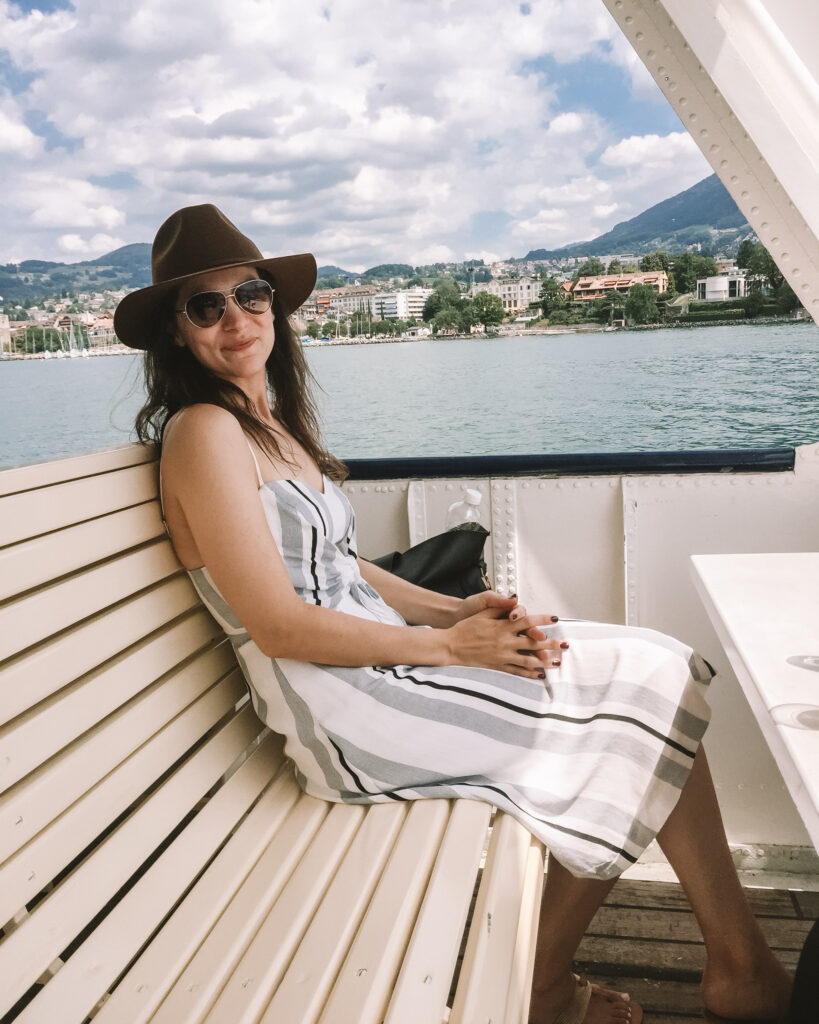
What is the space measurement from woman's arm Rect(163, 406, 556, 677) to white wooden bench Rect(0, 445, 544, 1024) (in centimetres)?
12

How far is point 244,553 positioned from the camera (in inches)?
52.4

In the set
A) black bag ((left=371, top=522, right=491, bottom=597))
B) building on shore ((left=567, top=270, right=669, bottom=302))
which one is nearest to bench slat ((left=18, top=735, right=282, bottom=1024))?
black bag ((left=371, top=522, right=491, bottom=597))

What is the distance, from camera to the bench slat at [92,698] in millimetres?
1024

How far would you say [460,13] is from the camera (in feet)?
96.2

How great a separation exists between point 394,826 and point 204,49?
119 feet

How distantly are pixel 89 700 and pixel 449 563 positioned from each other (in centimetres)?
109

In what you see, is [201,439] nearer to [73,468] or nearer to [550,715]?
[73,468]

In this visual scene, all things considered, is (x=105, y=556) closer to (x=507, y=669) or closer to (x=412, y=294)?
(x=507, y=669)

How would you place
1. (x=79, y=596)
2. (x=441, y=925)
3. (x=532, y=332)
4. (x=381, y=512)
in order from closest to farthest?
1. (x=441, y=925)
2. (x=79, y=596)
3. (x=381, y=512)
4. (x=532, y=332)

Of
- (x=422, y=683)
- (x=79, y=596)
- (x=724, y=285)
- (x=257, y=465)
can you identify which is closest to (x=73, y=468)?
(x=79, y=596)

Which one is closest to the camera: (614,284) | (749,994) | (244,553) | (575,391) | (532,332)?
(244,553)

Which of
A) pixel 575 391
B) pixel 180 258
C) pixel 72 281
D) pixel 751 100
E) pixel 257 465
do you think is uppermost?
pixel 72 281

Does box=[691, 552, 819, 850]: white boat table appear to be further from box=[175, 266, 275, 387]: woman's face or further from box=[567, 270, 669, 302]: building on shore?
box=[567, 270, 669, 302]: building on shore

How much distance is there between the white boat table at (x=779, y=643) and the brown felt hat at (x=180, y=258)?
3.53 feet
